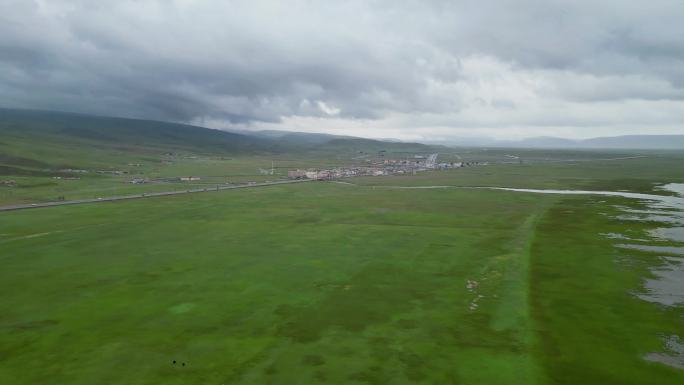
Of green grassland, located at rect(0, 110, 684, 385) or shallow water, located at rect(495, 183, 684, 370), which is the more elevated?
shallow water, located at rect(495, 183, 684, 370)

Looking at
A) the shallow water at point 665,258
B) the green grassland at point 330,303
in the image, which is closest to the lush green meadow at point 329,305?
the green grassland at point 330,303

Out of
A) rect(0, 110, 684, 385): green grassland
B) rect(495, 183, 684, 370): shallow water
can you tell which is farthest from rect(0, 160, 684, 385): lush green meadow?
rect(495, 183, 684, 370): shallow water

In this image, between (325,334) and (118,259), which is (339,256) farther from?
(118,259)

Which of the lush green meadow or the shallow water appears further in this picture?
the shallow water

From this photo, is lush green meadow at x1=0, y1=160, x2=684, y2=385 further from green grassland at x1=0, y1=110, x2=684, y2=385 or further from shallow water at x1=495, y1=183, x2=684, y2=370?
shallow water at x1=495, y1=183, x2=684, y2=370

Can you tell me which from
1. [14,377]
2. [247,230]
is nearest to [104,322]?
[14,377]

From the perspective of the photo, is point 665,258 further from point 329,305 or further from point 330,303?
point 329,305

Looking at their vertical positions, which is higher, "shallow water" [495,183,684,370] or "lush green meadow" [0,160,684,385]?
"shallow water" [495,183,684,370]

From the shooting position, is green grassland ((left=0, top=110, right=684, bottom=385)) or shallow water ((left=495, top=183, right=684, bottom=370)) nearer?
green grassland ((left=0, top=110, right=684, bottom=385))


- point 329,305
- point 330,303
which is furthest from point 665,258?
point 329,305
